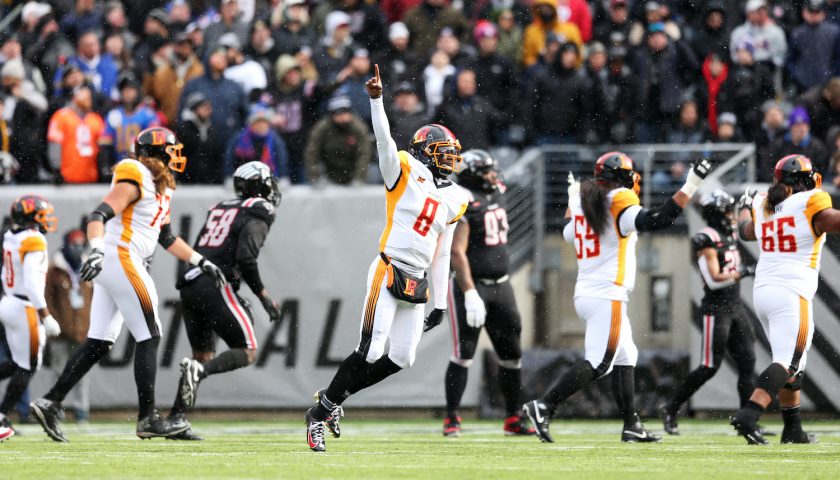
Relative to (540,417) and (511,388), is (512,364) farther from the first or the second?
(540,417)

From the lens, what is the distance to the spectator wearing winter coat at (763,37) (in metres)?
15.9

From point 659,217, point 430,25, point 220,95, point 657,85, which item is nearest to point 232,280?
point 659,217

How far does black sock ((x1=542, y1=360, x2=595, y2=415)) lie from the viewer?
9805 millimetres

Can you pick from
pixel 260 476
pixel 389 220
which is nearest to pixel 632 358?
pixel 389 220

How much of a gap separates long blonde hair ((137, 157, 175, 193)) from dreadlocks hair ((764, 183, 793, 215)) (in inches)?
166

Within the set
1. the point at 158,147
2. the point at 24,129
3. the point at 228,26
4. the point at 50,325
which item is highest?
the point at 228,26

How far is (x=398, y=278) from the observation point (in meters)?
8.72

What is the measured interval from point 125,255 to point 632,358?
366cm

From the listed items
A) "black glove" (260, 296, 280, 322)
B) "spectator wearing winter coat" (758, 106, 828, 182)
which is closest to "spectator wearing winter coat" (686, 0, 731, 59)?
"spectator wearing winter coat" (758, 106, 828, 182)

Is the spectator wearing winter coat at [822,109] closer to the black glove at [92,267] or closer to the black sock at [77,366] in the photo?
the black sock at [77,366]

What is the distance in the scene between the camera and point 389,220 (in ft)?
29.1

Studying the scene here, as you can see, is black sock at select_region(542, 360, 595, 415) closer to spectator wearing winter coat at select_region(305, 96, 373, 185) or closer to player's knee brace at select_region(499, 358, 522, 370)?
player's knee brace at select_region(499, 358, 522, 370)

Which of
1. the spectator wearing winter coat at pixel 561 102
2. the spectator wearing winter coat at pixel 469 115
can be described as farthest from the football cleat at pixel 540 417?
the spectator wearing winter coat at pixel 561 102

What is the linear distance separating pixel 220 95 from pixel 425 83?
228 centimetres
